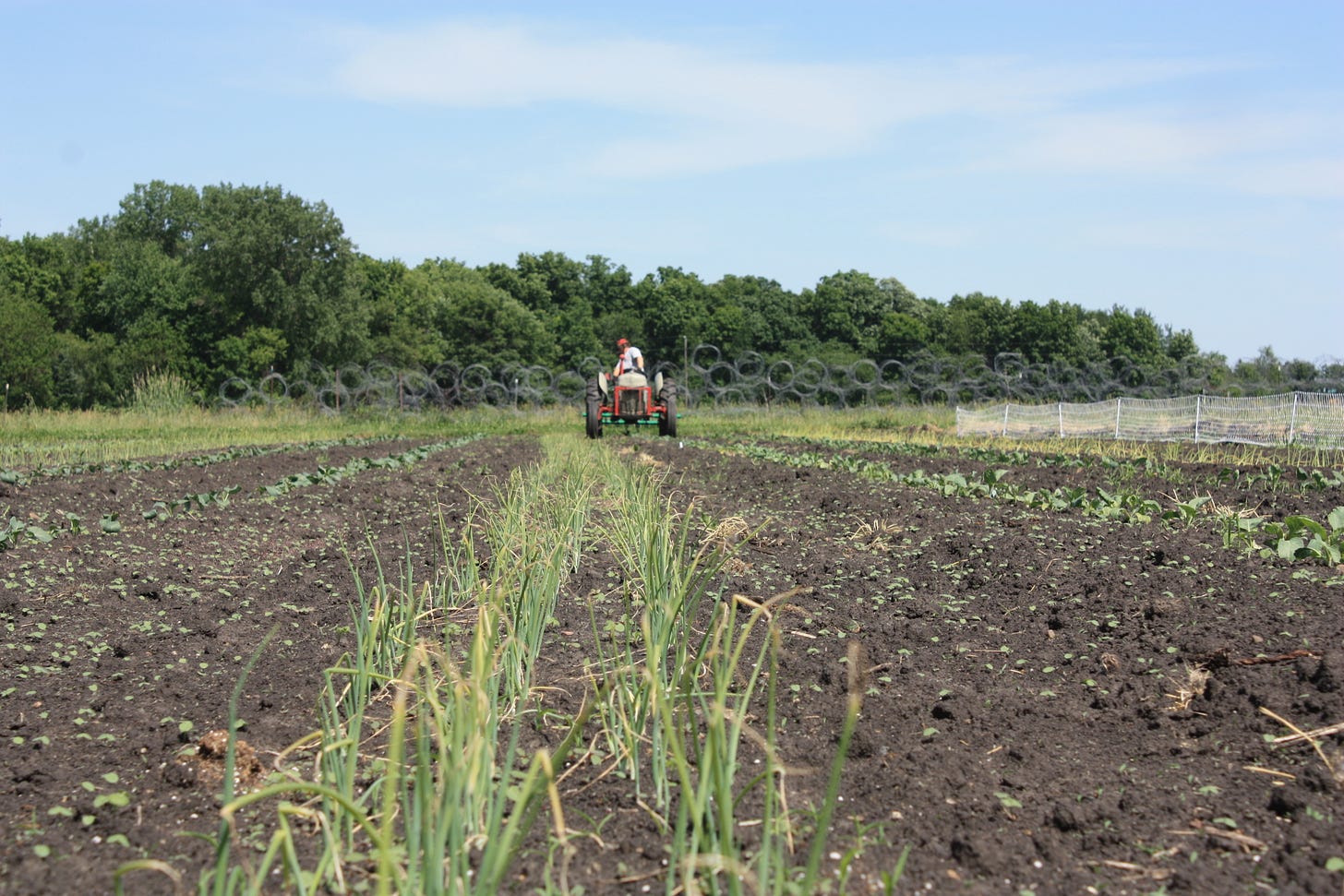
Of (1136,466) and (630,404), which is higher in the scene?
(630,404)

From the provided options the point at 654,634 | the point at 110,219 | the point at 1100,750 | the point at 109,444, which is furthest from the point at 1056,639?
the point at 110,219

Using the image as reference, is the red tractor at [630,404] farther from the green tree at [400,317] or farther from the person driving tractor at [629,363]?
the green tree at [400,317]

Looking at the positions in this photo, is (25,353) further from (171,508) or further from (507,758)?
(507,758)

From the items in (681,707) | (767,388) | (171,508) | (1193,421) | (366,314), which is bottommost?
(681,707)

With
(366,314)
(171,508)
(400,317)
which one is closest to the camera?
(171,508)

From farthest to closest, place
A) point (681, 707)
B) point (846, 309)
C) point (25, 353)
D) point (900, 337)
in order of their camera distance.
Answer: point (846, 309), point (900, 337), point (25, 353), point (681, 707)

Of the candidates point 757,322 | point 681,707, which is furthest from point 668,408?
point 757,322

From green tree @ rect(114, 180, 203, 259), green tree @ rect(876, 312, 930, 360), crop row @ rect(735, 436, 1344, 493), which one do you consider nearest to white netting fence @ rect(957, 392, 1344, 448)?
crop row @ rect(735, 436, 1344, 493)

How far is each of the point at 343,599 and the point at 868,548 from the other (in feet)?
8.88

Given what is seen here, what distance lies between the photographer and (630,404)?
1725cm

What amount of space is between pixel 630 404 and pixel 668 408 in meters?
0.65

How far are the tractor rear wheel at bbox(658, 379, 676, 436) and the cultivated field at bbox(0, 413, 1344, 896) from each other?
1077 centimetres

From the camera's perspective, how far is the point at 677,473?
1033cm

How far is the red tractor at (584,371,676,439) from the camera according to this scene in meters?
17.2
